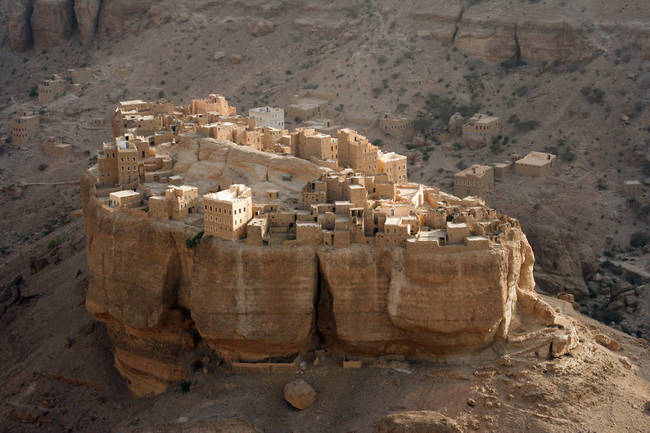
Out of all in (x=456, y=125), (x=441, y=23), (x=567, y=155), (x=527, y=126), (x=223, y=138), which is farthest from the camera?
(x=441, y=23)

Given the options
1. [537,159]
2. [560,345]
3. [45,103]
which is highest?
[45,103]

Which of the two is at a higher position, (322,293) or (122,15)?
(122,15)

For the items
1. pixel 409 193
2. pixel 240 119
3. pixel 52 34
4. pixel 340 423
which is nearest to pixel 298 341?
pixel 340 423

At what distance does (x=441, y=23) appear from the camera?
277 ft

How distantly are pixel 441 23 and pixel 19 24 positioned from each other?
4067 cm

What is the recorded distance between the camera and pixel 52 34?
9544 centimetres

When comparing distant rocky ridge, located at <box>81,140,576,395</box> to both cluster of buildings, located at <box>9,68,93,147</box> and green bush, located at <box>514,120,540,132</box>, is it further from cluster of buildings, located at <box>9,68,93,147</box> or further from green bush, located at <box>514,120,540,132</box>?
cluster of buildings, located at <box>9,68,93,147</box>

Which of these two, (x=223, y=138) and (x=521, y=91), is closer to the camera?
(x=223, y=138)

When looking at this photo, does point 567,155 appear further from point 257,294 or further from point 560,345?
point 257,294

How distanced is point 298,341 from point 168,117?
21.4m

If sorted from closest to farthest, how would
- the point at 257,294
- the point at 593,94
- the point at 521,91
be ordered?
the point at 257,294
the point at 593,94
the point at 521,91

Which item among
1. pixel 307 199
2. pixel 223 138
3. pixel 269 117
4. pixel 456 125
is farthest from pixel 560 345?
pixel 456 125

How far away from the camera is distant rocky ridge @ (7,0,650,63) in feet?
251

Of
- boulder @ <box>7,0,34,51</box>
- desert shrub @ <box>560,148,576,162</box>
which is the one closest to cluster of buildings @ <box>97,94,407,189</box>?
desert shrub @ <box>560,148,576,162</box>
